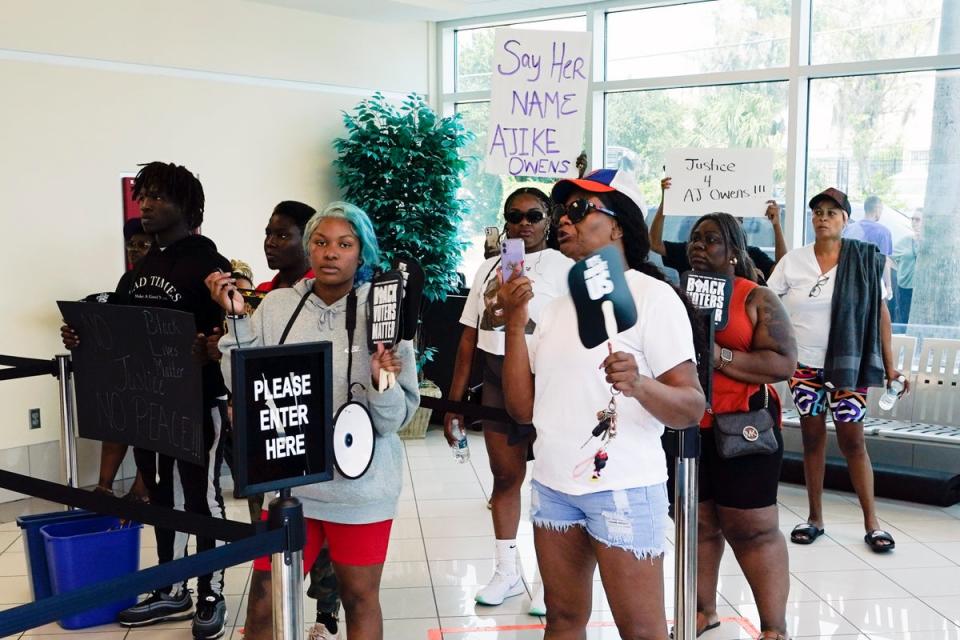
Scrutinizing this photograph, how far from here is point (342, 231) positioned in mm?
2775

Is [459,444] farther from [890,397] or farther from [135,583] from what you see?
[890,397]

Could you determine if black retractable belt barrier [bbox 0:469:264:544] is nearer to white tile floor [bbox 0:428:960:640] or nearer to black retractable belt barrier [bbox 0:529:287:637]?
black retractable belt barrier [bbox 0:529:287:637]

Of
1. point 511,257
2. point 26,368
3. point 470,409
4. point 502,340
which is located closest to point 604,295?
point 511,257

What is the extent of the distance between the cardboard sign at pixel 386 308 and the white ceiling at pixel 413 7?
5272 millimetres

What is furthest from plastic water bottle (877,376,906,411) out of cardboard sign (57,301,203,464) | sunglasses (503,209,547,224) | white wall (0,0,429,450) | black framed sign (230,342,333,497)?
white wall (0,0,429,450)

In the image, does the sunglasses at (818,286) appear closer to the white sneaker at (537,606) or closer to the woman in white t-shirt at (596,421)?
the white sneaker at (537,606)

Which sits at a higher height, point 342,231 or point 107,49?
point 107,49

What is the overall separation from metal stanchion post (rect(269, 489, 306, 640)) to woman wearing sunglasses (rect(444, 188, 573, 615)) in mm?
1638

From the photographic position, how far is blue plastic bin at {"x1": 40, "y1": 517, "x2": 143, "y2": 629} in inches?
149

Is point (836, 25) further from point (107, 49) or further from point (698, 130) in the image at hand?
point (107, 49)

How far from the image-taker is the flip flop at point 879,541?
483 centimetres

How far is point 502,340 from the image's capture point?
3.83m

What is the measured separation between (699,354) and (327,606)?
1662mm

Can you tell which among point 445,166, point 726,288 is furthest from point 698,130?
point 726,288
